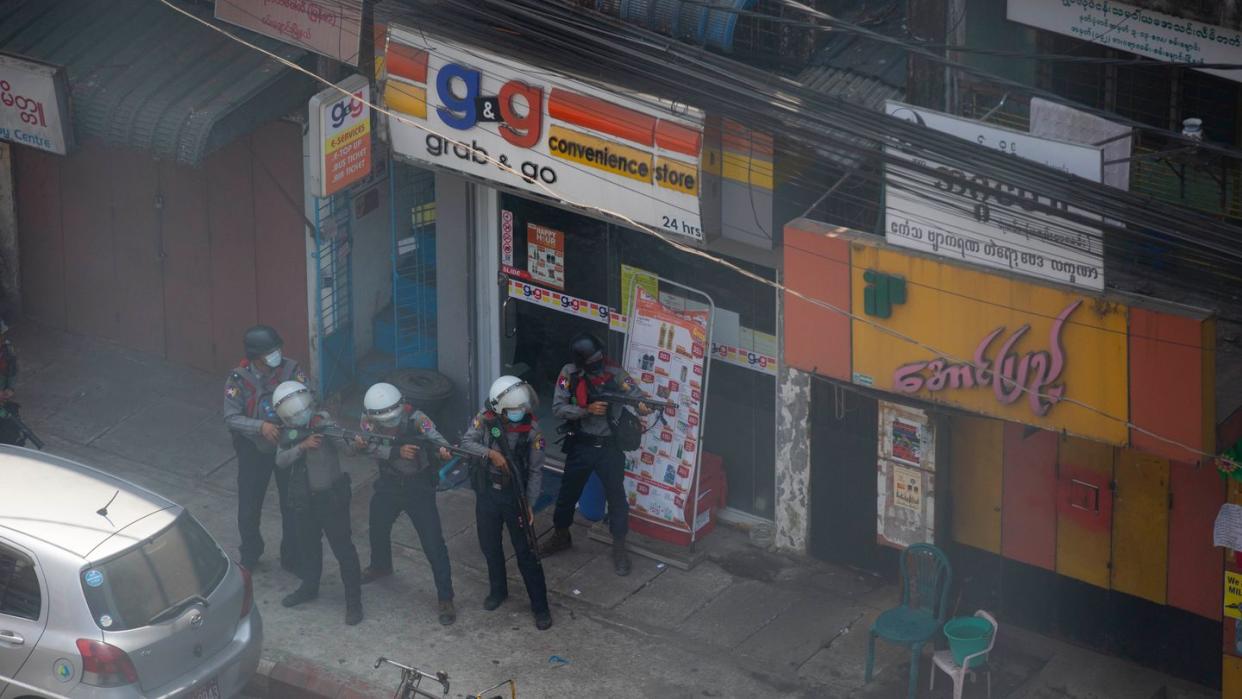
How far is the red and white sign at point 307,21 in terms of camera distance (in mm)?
14578

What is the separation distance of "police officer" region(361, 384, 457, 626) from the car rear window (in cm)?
140

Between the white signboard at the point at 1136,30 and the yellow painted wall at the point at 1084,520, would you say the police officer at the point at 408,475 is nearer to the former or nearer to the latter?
the yellow painted wall at the point at 1084,520

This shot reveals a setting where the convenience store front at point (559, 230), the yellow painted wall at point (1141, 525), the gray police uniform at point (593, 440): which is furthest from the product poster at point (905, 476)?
the gray police uniform at point (593, 440)

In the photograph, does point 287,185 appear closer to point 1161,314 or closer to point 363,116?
point 363,116

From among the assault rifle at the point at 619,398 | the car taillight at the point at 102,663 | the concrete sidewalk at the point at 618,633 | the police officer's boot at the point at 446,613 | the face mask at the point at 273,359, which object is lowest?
the concrete sidewalk at the point at 618,633

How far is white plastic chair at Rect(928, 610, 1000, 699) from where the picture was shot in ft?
38.6

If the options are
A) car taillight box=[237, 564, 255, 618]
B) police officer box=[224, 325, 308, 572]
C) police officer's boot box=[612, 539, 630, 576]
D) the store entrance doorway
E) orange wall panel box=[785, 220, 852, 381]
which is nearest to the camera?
car taillight box=[237, 564, 255, 618]

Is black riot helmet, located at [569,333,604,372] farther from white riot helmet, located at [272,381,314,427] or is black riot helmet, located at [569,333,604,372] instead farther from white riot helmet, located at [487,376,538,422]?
white riot helmet, located at [272,381,314,427]

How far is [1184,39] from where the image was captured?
11383 mm

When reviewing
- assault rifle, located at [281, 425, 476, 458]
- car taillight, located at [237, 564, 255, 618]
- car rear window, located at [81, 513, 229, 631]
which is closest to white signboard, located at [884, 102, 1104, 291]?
assault rifle, located at [281, 425, 476, 458]

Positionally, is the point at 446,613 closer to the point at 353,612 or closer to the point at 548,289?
the point at 353,612

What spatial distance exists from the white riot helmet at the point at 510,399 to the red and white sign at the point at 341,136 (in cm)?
260

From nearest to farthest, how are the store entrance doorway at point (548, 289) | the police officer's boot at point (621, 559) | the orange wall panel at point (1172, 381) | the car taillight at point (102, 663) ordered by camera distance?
the orange wall panel at point (1172, 381)
the car taillight at point (102, 663)
the police officer's boot at point (621, 559)
the store entrance doorway at point (548, 289)

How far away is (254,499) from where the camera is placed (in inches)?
538
